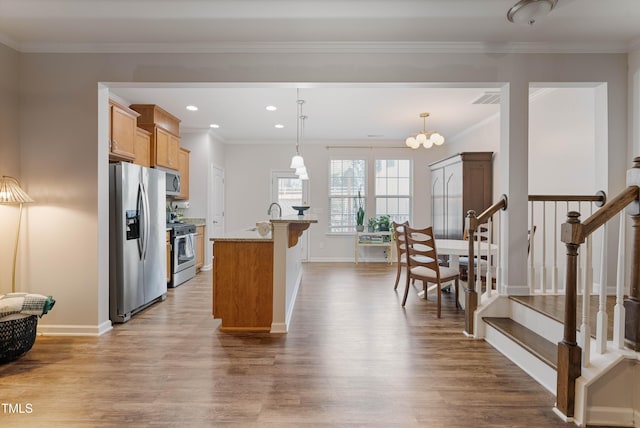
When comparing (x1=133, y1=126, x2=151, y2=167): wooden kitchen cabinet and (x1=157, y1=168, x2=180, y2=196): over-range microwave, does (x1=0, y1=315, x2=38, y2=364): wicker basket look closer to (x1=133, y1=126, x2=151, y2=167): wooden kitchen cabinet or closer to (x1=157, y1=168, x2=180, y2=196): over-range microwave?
(x1=133, y1=126, x2=151, y2=167): wooden kitchen cabinet

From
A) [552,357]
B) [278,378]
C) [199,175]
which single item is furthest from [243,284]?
[199,175]

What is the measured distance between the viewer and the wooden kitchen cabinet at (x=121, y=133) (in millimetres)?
3611

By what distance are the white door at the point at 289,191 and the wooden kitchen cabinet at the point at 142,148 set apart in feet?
9.17

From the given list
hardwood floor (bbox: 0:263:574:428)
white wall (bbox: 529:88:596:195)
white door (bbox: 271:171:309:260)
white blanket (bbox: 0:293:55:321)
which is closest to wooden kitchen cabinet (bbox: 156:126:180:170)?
white door (bbox: 271:171:309:260)

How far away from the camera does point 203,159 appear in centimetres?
590

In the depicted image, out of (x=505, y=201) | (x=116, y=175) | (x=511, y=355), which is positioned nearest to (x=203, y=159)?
(x=116, y=175)

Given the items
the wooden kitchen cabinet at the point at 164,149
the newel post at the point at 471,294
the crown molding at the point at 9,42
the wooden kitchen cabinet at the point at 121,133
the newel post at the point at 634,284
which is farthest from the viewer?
the wooden kitchen cabinet at the point at 164,149

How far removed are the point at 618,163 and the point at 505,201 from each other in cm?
107

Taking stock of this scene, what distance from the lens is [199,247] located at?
5.79 m

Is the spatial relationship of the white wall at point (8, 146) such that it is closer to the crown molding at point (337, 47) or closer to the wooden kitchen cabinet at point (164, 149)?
the crown molding at point (337, 47)

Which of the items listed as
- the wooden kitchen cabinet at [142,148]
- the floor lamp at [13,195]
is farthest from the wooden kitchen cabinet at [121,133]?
the floor lamp at [13,195]

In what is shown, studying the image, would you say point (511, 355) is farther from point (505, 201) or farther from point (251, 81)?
point (251, 81)

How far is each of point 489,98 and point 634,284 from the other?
3164mm

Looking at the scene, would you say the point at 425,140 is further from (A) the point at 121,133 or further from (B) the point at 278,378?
(A) the point at 121,133
